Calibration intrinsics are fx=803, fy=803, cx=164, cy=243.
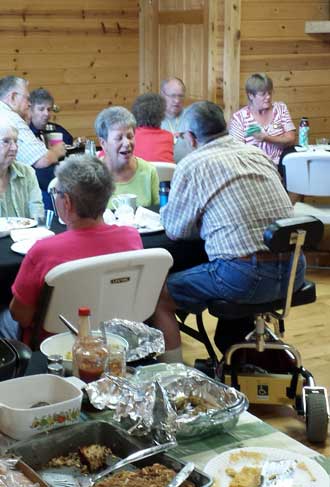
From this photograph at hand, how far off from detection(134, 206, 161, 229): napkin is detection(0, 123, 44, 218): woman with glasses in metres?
0.54

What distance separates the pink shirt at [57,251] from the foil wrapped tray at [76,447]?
44.5 inches

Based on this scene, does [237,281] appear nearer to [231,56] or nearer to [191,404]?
[191,404]

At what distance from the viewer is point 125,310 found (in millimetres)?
2787

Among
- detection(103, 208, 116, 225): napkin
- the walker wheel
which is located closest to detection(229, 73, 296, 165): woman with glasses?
detection(103, 208, 116, 225): napkin

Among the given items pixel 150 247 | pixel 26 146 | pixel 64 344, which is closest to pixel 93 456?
pixel 64 344

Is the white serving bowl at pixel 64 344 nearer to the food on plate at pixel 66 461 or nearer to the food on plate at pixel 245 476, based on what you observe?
the food on plate at pixel 66 461

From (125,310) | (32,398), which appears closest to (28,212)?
(125,310)

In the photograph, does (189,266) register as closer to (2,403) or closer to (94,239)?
(94,239)

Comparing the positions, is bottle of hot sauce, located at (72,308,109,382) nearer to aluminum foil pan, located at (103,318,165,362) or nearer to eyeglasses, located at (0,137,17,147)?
aluminum foil pan, located at (103,318,165,362)

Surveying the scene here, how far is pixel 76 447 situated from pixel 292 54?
5.47m

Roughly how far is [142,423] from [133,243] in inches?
51.8

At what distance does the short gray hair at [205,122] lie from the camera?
10.8 ft

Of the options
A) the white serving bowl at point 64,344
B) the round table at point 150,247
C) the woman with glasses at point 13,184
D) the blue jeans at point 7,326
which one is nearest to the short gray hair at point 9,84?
the woman with glasses at point 13,184

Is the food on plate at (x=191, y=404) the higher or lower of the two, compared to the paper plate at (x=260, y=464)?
higher
